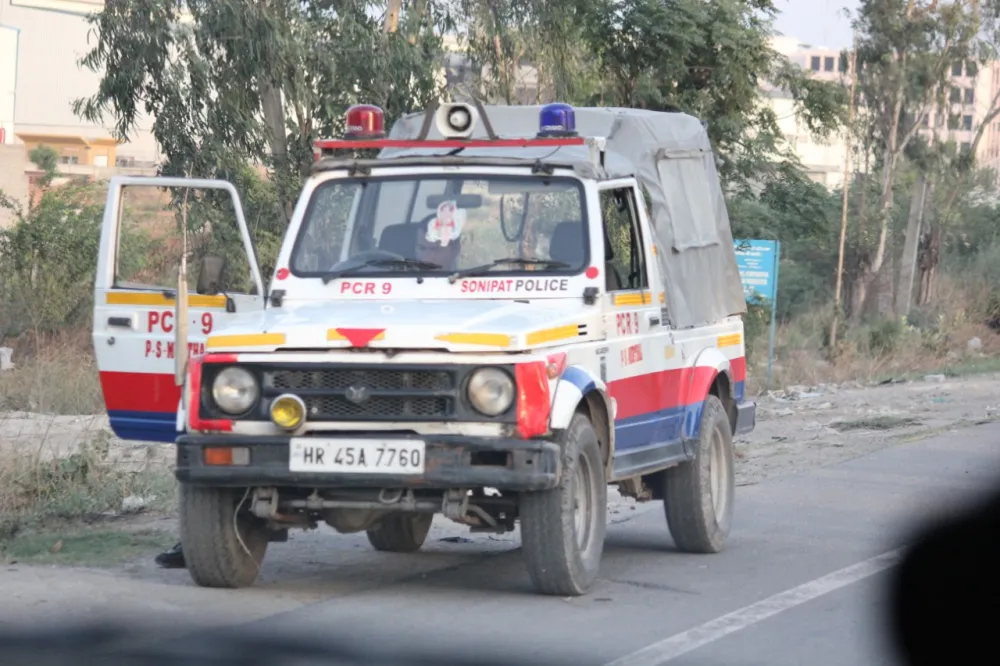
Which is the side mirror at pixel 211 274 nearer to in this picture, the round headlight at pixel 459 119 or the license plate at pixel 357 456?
the license plate at pixel 357 456

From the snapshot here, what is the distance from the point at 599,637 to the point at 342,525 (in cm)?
151

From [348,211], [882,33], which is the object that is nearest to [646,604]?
[348,211]

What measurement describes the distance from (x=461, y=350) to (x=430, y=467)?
1.73ft

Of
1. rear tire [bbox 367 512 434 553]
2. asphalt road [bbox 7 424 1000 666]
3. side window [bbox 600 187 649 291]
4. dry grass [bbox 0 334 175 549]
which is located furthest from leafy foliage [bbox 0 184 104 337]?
side window [bbox 600 187 649 291]

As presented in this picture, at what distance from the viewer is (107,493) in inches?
413

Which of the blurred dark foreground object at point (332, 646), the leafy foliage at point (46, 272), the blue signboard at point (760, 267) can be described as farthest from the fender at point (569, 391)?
the leafy foliage at point (46, 272)

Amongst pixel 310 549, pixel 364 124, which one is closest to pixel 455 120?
pixel 364 124

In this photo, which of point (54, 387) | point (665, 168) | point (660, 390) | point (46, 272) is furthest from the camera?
point (46, 272)

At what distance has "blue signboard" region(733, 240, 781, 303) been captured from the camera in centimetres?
2441

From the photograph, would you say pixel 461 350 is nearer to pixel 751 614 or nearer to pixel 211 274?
pixel 211 274

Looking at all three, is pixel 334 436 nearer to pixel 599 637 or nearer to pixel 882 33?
pixel 599 637

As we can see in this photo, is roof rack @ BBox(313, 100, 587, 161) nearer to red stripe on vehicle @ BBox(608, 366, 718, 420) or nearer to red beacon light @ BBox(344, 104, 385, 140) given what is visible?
red beacon light @ BBox(344, 104, 385, 140)

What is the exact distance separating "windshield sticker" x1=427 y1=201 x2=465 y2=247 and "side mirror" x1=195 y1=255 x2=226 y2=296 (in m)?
1.07

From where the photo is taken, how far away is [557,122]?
8.36 metres
